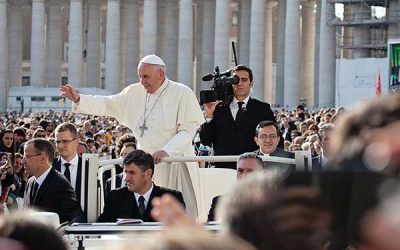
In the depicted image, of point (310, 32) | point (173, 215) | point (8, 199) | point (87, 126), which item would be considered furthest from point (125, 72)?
point (173, 215)

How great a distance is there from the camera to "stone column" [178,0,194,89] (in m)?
109

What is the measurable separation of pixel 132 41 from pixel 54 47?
751 cm

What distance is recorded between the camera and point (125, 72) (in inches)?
4616

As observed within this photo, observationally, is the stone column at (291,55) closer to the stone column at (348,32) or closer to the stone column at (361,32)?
the stone column at (348,32)

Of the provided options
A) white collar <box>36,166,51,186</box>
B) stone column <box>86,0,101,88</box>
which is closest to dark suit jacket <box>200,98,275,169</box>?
white collar <box>36,166,51,186</box>

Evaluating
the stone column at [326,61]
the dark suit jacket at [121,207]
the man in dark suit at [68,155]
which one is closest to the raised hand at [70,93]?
the man in dark suit at [68,155]

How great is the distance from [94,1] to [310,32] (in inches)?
837

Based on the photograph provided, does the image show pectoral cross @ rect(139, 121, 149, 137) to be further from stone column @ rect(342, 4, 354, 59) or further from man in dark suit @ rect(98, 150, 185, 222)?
stone column @ rect(342, 4, 354, 59)

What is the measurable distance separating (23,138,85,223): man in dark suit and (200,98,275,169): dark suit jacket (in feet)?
10.8

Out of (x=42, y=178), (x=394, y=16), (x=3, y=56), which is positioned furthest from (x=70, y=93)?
(x=3, y=56)

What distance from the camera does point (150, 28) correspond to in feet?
360

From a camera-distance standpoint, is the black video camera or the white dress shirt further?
the white dress shirt

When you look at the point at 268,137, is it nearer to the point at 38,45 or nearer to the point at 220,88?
the point at 220,88

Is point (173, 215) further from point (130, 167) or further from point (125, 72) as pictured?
point (125, 72)
